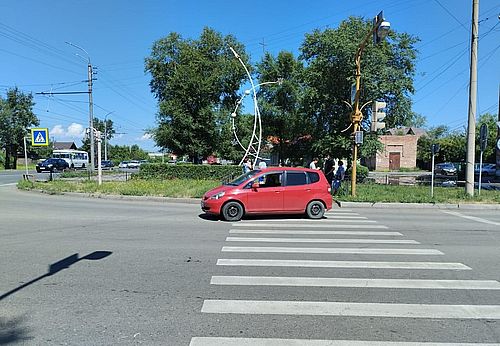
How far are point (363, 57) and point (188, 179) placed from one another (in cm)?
1356

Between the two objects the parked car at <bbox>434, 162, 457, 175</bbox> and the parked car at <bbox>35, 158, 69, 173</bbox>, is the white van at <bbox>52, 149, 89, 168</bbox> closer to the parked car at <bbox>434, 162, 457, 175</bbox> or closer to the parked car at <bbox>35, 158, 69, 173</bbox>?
the parked car at <bbox>35, 158, 69, 173</bbox>

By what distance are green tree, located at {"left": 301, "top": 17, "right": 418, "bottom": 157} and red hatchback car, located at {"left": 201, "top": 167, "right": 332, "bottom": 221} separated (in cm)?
1312

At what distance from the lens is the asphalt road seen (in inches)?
148

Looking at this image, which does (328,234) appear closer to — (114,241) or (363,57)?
(114,241)

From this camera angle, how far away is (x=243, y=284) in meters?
5.16

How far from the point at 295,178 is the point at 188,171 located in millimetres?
14911

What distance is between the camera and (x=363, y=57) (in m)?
22.8

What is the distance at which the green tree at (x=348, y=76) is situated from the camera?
22.5 m

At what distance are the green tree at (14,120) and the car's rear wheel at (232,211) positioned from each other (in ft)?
191

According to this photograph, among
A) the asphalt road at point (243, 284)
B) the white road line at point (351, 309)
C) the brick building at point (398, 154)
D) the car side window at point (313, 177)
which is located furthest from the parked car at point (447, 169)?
the white road line at point (351, 309)

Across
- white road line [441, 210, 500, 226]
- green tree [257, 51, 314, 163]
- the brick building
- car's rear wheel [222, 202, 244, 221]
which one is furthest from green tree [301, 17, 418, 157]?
the brick building

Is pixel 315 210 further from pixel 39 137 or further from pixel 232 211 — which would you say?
pixel 39 137

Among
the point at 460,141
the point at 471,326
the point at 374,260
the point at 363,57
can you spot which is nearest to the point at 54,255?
the point at 374,260

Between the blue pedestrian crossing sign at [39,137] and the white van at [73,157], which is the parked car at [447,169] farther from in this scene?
the white van at [73,157]
